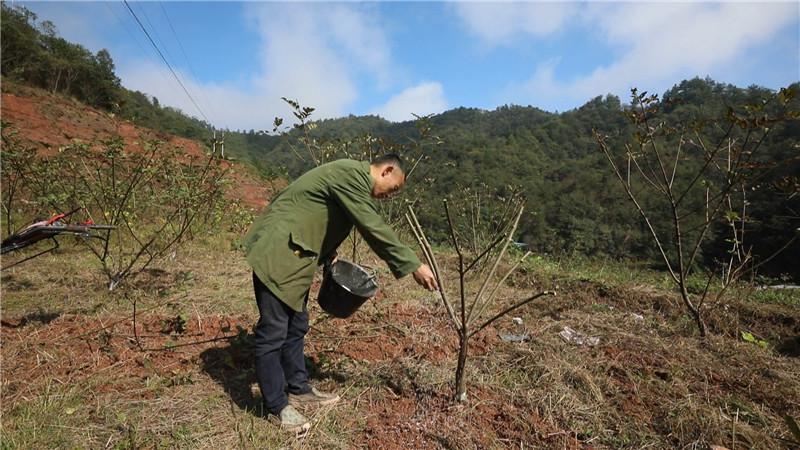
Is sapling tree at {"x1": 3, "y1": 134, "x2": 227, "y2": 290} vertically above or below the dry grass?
above

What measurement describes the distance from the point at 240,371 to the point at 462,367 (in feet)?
5.00

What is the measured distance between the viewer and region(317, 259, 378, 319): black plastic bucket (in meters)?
2.22

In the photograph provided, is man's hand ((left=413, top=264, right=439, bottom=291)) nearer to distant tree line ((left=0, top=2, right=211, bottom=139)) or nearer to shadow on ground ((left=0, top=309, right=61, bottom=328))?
shadow on ground ((left=0, top=309, right=61, bottom=328))

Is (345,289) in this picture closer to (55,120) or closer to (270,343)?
(270,343)

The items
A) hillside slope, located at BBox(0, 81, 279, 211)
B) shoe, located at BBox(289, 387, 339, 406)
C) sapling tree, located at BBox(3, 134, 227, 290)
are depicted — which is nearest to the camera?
shoe, located at BBox(289, 387, 339, 406)

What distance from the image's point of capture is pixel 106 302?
13.1 feet

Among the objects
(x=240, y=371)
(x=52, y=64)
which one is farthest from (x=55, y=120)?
(x=240, y=371)

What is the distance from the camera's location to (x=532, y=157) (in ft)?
166

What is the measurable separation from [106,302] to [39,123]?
1920cm

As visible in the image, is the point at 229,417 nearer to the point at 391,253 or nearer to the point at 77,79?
the point at 391,253

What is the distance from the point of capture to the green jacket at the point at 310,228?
79.1 inches

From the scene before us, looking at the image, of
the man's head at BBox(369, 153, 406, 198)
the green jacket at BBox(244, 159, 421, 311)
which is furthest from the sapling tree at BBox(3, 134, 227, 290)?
the man's head at BBox(369, 153, 406, 198)

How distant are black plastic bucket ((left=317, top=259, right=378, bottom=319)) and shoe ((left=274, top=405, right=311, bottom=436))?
0.54 metres

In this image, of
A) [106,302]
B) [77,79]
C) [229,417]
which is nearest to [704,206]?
[229,417]
